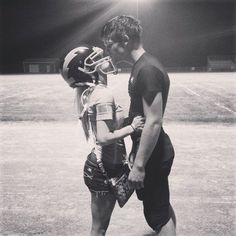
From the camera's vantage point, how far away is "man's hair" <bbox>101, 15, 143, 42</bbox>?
251 centimetres

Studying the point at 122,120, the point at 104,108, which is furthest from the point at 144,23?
the point at 104,108

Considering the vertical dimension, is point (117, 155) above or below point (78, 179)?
above

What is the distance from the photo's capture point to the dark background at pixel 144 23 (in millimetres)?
42781

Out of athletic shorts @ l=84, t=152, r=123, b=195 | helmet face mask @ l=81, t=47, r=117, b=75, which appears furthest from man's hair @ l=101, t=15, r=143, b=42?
athletic shorts @ l=84, t=152, r=123, b=195

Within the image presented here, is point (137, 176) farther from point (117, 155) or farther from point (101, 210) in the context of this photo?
point (101, 210)

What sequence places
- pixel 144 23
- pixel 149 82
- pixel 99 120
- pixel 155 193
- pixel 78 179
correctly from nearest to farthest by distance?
pixel 149 82
pixel 99 120
pixel 155 193
pixel 78 179
pixel 144 23

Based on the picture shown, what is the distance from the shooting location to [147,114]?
2.53 m

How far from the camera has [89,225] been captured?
4.06 m

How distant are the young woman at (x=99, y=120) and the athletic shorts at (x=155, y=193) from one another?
23 cm

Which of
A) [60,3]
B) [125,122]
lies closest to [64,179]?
[125,122]

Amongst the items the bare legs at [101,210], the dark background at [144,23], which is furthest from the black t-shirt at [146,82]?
the dark background at [144,23]

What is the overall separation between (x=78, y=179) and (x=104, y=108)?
321 centimetres

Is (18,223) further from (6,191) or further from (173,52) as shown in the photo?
(173,52)

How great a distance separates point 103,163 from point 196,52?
4266 centimetres
